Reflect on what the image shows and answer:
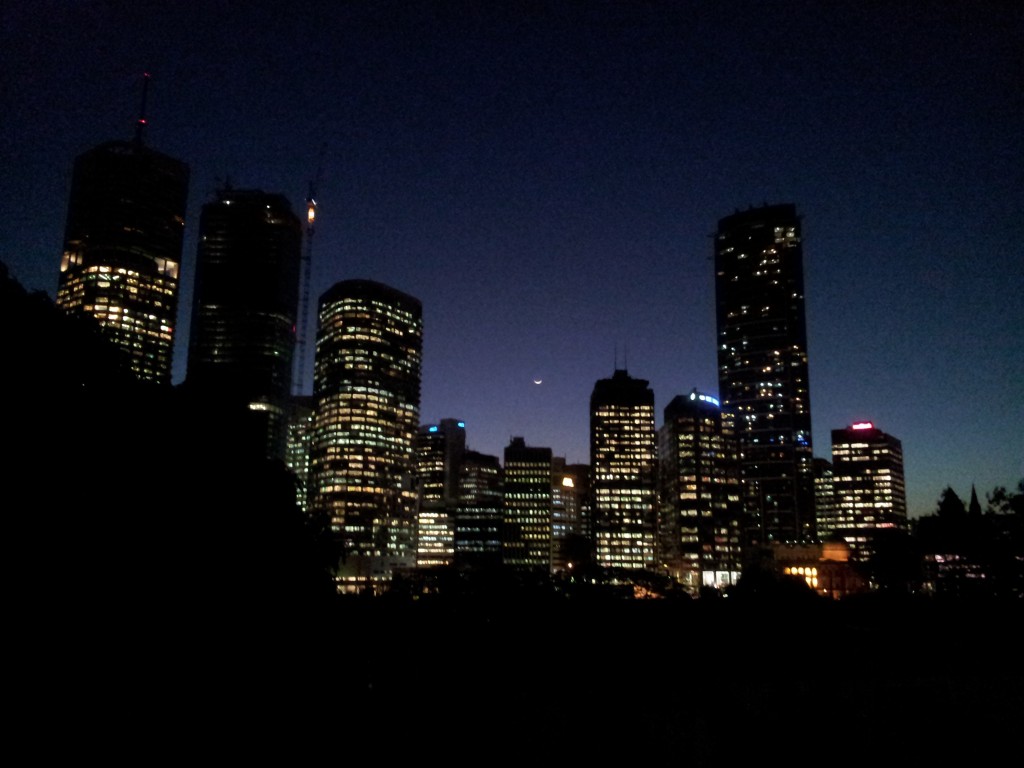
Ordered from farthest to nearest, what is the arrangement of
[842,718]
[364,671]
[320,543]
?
1. [320,543]
2. [842,718]
3. [364,671]

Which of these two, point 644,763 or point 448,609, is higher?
point 448,609

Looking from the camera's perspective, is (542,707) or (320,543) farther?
(320,543)

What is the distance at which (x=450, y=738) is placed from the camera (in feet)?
50.3

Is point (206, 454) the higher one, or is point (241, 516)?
point (206, 454)

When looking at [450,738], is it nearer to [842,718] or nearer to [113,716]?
[113,716]

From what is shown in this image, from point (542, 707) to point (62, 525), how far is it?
10.3 metres

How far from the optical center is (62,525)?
55.7 ft

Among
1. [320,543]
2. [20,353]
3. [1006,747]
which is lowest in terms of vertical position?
[1006,747]

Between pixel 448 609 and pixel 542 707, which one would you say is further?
pixel 448 609

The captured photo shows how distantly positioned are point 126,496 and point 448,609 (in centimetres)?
864

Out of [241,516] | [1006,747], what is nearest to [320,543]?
[241,516]

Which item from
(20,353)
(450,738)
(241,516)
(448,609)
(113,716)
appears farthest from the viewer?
(241,516)

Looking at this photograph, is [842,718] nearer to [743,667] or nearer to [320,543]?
[743,667]

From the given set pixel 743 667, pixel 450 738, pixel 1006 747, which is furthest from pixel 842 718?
pixel 450 738
